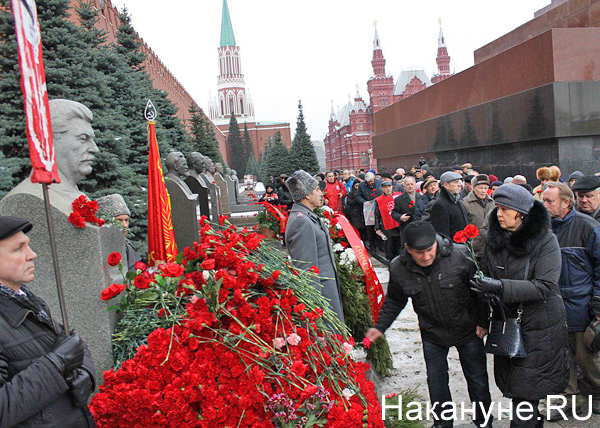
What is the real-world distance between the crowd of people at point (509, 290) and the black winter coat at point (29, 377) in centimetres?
201

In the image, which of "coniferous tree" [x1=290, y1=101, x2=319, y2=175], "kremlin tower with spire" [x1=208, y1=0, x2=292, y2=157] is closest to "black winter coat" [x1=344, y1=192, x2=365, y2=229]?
"coniferous tree" [x1=290, y1=101, x2=319, y2=175]

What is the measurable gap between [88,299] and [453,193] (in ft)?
14.6

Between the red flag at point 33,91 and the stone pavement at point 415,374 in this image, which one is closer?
the red flag at point 33,91

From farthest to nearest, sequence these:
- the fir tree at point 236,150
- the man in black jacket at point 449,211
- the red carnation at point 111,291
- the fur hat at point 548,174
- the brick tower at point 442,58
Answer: the fir tree at point 236,150 < the brick tower at point 442,58 < the fur hat at point 548,174 < the man in black jacket at point 449,211 < the red carnation at point 111,291

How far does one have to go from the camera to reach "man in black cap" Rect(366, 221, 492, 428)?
10.9 ft

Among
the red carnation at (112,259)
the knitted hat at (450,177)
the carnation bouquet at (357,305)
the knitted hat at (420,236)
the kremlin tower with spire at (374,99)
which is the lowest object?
the carnation bouquet at (357,305)

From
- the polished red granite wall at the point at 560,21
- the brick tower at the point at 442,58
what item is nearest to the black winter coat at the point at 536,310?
the polished red granite wall at the point at 560,21

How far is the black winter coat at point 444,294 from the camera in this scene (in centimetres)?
332

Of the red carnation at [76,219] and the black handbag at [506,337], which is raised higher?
the red carnation at [76,219]

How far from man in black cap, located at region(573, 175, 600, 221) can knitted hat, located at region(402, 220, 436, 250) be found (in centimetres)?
173

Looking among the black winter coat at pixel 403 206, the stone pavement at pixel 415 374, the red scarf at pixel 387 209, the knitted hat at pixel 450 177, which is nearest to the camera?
the stone pavement at pixel 415 374

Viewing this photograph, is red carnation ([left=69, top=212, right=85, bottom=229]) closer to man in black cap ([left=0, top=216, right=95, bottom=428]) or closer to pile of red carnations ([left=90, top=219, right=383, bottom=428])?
pile of red carnations ([left=90, top=219, right=383, bottom=428])

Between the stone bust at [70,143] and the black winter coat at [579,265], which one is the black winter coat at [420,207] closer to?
the black winter coat at [579,265]

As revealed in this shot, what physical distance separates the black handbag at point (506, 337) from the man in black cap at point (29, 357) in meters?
2.36
